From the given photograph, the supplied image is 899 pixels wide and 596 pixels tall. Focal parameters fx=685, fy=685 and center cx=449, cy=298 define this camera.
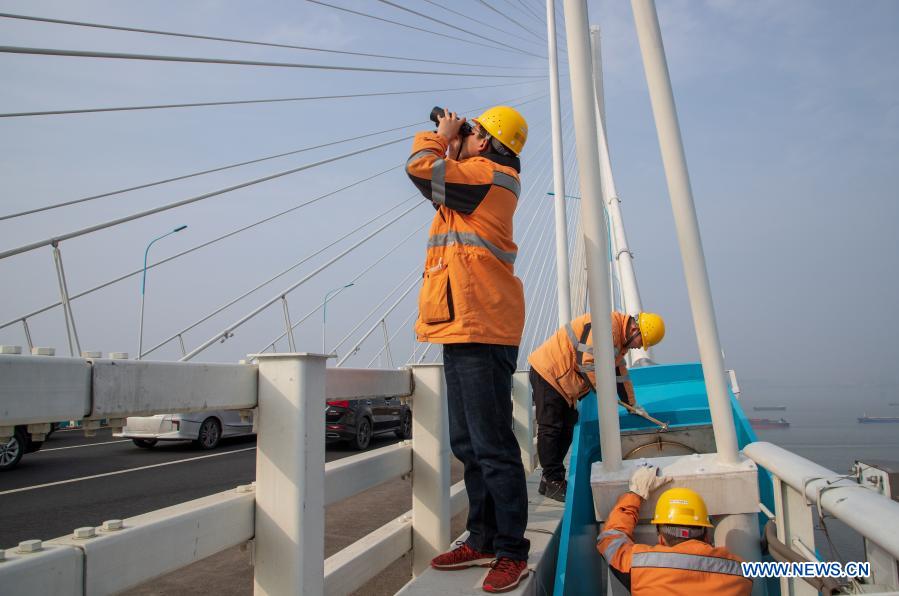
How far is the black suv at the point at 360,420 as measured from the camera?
14156mm

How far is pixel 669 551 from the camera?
9.05ft

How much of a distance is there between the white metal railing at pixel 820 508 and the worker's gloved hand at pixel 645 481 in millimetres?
398

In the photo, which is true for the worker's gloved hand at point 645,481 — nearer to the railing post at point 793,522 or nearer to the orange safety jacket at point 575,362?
the railing post at point 793,522

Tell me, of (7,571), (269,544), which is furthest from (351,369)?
(7,571)

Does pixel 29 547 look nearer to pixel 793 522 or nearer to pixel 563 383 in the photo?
pixel 793 522

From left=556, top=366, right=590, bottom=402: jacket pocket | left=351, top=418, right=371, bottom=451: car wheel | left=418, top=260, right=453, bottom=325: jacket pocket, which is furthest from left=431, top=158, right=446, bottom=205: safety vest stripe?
left=351, top=418, right=371, bottom=451: car wheel

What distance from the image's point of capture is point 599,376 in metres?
3.40

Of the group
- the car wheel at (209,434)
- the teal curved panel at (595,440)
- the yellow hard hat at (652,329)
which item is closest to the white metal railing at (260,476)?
the teal curved panel at (595,440)

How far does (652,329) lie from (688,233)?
3127 millimetres

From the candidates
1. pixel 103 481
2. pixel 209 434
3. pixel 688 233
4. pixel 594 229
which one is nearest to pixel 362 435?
pixel 209 434

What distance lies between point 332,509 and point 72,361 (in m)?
6.63

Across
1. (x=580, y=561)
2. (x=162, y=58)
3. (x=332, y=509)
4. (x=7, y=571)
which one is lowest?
(x=332, y=509)

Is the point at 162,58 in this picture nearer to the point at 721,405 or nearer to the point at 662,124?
the point at 662,124

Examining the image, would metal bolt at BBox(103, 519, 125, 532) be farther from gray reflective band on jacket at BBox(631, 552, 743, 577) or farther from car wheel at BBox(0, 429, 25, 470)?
car wheel at BBox(0, 429, 25, 470)
